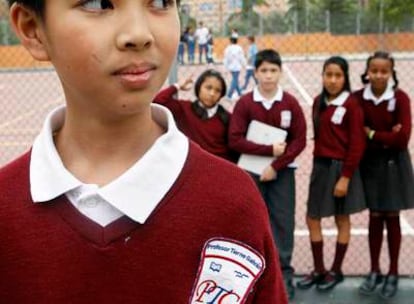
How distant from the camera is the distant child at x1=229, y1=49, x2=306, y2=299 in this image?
3186 millimetres

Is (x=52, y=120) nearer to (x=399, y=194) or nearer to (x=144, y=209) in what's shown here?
(x=144, y=209)

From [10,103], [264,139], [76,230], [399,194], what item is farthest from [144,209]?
[10,103]

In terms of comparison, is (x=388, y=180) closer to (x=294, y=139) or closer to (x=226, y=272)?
(x=294, y=139)

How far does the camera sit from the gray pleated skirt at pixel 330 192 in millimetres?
3270

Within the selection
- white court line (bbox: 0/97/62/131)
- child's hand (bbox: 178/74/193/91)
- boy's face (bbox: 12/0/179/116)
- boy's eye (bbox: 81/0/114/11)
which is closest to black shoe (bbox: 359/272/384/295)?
child's hand (bbox: 178/74/193/91)

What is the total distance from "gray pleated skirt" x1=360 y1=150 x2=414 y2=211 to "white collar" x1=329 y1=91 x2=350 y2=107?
0.33m

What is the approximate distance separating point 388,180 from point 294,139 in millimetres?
553

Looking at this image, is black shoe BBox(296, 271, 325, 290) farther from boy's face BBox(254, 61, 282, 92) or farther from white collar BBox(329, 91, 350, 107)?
boy's face BBox(254, 61, 282, 92)

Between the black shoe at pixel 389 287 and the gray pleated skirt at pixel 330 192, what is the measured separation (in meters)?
0.44

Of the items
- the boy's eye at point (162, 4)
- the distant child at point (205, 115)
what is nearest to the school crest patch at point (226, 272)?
the boy's eye at point (162, 4)

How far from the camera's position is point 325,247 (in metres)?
4.20

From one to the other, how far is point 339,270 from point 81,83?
293cm

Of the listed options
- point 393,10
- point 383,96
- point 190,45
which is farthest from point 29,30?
point 190,45

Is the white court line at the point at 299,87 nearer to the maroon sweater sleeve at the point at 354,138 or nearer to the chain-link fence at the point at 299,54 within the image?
the chain-link fence at the point at 299,54
